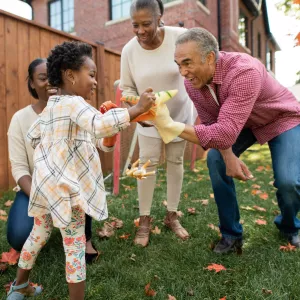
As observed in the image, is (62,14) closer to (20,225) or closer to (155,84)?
(155,84)

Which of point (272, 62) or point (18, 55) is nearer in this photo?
point (18, 55)

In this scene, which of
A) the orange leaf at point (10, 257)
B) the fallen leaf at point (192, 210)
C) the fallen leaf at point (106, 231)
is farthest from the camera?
the fallen leaf at point (192, 210)

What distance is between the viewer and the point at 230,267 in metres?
2.32

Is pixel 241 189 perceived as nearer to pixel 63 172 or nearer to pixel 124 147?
pixel 124 147

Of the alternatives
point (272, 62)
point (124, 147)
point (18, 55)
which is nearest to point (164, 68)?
point (18, 55)

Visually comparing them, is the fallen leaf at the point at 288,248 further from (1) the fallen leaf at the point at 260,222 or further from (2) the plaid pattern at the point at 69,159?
(2) the plaid pattern at the point at 69,159

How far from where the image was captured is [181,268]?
2.32 meters

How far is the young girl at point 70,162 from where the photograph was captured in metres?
1.69

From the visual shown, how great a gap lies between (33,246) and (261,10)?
21.0m

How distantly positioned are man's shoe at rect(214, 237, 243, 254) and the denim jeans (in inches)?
37.5

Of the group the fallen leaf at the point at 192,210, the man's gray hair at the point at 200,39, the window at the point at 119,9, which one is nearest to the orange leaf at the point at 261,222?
the fallen leaf at the point at 192,210

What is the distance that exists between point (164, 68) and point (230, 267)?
5.09 ft

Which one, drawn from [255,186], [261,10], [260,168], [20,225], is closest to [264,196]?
[255,186]

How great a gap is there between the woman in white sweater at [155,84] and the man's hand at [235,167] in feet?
2.25
